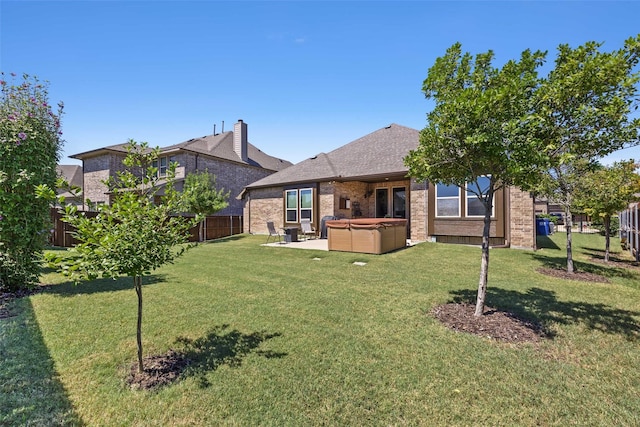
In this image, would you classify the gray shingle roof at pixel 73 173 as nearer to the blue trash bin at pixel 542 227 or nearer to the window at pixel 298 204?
the window at pixel 298 204

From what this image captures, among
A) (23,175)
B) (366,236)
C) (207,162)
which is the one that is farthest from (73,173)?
(366,236)

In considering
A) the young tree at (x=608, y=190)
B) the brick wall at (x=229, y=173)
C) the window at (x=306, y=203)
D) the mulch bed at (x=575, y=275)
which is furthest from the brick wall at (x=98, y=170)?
the young tree at (x=608, y=190)

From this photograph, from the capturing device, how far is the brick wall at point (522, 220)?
34.8 feet

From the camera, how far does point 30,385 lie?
2.75 metres

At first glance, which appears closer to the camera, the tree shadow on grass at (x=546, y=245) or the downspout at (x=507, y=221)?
the downspout at (x=507, y=221)

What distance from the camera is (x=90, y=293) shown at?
580 centimetres

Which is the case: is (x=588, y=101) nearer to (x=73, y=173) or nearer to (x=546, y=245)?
(x=546, y=245)

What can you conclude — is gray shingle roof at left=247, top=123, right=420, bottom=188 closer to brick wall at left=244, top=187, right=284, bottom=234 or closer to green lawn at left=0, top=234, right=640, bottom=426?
brick wall at left=244, top=187, right=284, bottom=234

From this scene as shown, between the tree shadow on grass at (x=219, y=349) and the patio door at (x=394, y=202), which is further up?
the patio door at (x=394, y=202)

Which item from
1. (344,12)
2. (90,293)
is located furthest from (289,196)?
(90,293)

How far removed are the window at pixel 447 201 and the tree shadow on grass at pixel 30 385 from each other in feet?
40.4

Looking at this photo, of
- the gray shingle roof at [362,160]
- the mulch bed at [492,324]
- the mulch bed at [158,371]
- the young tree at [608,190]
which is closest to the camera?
the mulch bed at [158,371]

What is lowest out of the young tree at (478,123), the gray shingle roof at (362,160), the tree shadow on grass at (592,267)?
the tree shadow on grass at (592,267)

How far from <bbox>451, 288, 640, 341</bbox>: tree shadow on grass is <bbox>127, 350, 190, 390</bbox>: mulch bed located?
454cm
